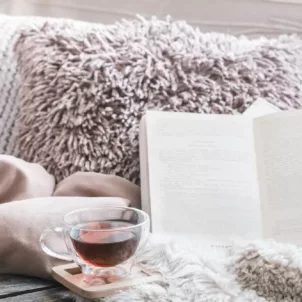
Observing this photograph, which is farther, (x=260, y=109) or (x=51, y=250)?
(x=260, y=109)

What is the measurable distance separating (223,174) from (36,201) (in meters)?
0.30

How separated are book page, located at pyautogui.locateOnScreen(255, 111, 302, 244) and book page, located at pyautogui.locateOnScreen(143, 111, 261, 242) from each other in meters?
0.02

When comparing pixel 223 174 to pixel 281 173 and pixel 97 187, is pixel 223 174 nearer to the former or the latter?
pixel 281 173

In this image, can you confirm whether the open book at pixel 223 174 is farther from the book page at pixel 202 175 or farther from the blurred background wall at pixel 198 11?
the blurred background wall at pixel 198 11

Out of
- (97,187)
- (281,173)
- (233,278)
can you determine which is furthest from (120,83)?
(233,278)

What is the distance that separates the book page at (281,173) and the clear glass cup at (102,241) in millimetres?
261

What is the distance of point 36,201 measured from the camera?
802 millimetres

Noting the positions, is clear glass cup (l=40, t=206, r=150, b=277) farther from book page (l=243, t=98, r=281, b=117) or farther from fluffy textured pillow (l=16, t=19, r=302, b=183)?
book page (l=243, t=98, r=281, b=117)

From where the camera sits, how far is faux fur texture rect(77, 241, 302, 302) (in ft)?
2.09

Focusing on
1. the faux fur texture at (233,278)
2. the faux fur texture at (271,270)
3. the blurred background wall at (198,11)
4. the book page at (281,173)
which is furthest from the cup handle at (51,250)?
the blurred background wall at (198,11)

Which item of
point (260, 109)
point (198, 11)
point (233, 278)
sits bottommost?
point (233, 278)

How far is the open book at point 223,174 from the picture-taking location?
0.88 meters

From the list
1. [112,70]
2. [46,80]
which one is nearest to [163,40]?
[112,70]

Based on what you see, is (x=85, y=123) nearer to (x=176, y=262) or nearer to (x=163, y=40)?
(x=163, y=40)
